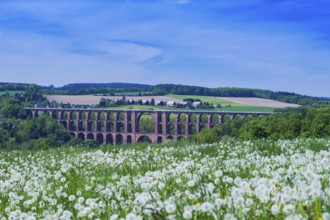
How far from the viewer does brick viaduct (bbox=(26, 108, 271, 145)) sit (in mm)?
112188

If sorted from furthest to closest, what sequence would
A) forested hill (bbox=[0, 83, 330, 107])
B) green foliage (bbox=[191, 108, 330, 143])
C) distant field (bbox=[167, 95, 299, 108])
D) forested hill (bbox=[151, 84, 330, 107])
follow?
forested hill (bbox=[0, 83, 330, 107]) → forested hill (bbox=[151, 84, 330, 107]) → distant field (bbox=[167, 95, 299, 108]) → green foliage (bbox=[191, 108, 330, 143])

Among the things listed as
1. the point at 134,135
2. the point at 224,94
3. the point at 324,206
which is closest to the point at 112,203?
the point at 324,206

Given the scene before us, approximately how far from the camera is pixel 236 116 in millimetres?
107812

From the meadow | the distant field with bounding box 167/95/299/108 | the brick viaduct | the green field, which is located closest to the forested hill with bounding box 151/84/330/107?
the distant field with bounding box 167/95/299/108

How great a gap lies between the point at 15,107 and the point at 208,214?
12732 cm

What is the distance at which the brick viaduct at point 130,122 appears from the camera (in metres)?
112

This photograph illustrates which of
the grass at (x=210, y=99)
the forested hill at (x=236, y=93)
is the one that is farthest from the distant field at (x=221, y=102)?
the forested hill at (x=236, y=93)

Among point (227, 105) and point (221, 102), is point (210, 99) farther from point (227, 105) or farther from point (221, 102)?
point (227, 105)

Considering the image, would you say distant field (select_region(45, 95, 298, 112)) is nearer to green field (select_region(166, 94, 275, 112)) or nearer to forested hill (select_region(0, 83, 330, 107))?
green field (select_region(166, 94, 275, 112))

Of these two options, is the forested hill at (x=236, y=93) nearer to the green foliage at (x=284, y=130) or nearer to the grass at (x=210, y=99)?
the grass at (x=210, y=99)

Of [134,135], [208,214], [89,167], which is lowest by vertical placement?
[134,135]

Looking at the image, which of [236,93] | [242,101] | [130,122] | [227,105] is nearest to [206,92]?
[236,93]

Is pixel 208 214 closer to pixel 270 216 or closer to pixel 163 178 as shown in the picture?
pixel 270 216

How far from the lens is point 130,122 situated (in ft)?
398
